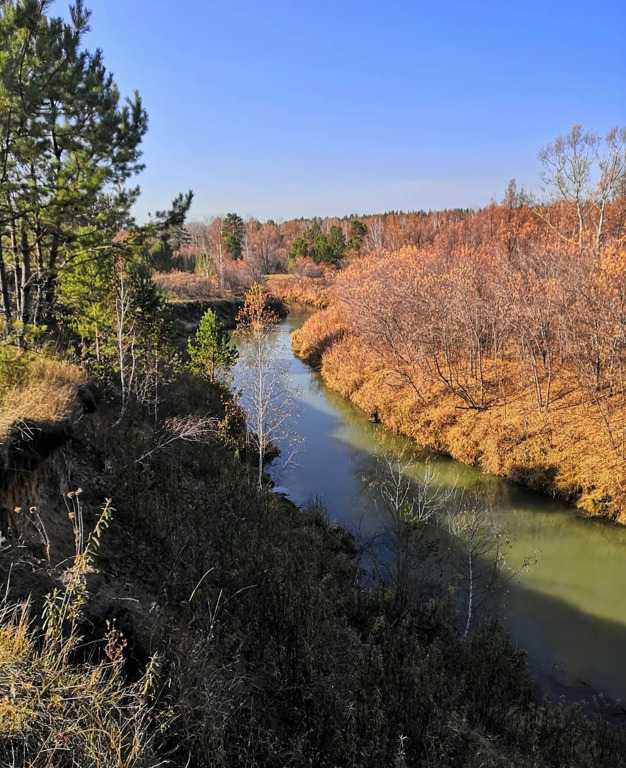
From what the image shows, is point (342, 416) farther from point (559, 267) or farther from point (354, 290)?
point (559, 267)

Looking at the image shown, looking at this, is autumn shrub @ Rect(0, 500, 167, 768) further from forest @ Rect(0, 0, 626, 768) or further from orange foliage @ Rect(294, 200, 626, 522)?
orange foliage @ Rect(294, 200, 626, 522)

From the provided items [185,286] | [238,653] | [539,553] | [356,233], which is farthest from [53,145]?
[356,233]

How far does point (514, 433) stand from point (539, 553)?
17.5 feet

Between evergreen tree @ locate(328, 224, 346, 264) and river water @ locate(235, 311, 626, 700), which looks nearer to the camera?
river water @ locate(235, 311, 626, 700)

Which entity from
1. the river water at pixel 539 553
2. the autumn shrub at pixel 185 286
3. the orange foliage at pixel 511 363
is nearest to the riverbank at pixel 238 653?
the river water at pixel 539 553

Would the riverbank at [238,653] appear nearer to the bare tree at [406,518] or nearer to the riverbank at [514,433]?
the bare tree at [406,518]

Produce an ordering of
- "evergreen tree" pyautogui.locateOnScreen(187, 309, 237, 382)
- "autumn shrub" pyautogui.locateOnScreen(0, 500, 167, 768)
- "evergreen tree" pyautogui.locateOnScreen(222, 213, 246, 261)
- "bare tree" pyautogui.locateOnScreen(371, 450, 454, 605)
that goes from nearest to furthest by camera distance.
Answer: "autumn shrub" pyautogui.locateOnScreen(0, 500, 167, 768), "bare tree" pyautogui.locateOnScreen(371, 450, 454, 605), "evergreen tree" pyautogui.locateOnScreen(187, 309, 237, 382), "evergreen tree" pyautogui.locateOnScreen(222, 213, 246, 261)

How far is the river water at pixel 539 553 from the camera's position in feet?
29.6

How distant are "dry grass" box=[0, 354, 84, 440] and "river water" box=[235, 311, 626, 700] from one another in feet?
28.2

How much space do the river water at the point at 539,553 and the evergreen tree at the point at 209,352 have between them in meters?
4.11

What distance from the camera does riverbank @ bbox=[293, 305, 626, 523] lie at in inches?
556

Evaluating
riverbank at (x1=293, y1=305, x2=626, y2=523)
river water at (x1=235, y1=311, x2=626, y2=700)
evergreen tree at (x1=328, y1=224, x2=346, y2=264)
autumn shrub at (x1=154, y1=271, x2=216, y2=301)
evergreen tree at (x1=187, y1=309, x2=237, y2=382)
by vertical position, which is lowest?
river water at (x1=235, y1=311, x2=626, y2=700)

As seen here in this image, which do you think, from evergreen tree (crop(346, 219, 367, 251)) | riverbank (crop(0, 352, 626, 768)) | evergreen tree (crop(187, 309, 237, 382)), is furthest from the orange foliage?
evergreen tree (crop(346, 219, 367, 251))

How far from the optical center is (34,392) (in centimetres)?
666
